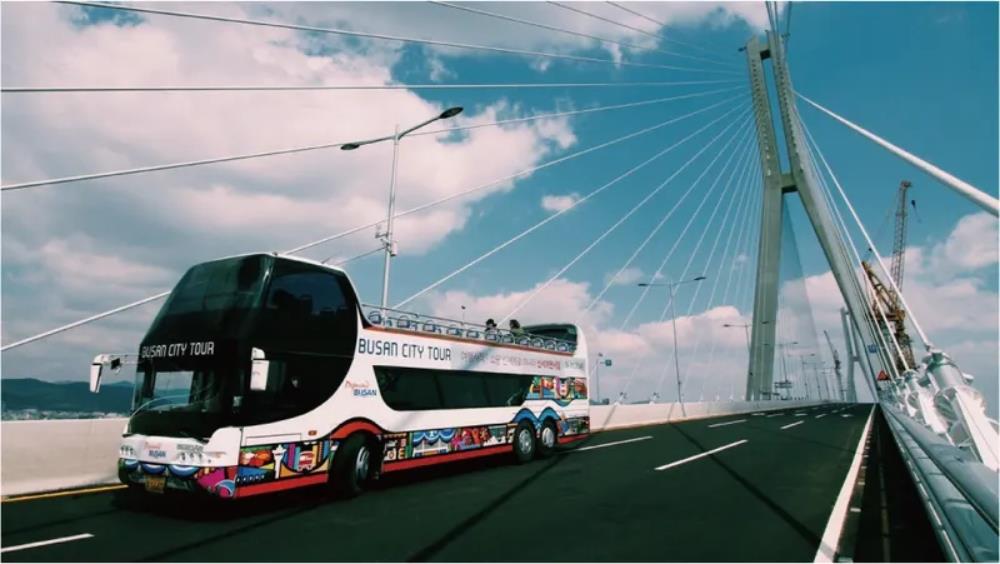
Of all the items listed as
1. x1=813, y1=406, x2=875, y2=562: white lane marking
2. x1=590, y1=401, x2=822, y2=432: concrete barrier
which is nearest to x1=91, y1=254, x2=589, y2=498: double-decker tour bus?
x1=813, y1=406, x2=875, y2=562: white lane marking

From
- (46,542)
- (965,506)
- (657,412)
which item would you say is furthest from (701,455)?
(657,412)

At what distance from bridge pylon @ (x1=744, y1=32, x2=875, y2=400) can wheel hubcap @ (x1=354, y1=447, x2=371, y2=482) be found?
2783 cm

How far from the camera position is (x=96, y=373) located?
809cm

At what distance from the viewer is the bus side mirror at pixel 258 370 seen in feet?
23.6

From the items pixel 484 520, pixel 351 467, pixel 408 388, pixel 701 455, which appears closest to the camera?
pixel 484 520

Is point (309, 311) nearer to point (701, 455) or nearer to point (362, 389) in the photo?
point (362, 389)

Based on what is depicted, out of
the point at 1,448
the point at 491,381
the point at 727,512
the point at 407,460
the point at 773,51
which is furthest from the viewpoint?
the point at 773,51

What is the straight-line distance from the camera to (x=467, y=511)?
753 cm

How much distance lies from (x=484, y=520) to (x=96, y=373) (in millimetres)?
6202

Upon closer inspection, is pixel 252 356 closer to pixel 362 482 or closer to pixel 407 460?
pixel 362 482

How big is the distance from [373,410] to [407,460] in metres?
1.28

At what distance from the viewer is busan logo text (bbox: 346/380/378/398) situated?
9.02m

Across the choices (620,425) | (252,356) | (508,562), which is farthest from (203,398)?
(620,425)

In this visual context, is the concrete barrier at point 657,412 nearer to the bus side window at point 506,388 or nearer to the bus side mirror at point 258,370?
the bus side window at point 506,388
